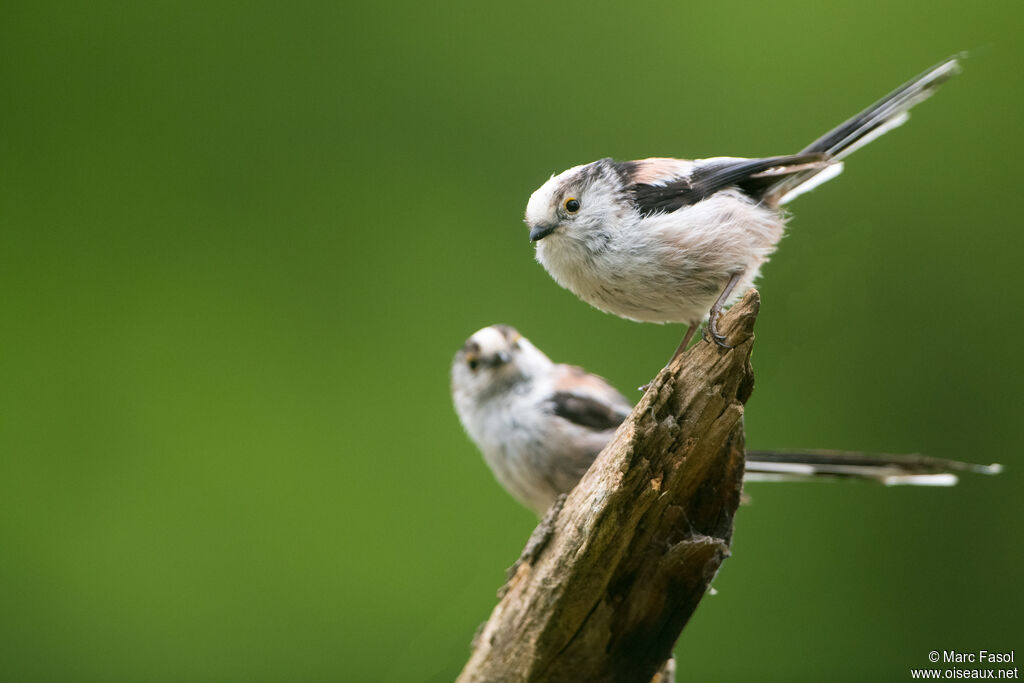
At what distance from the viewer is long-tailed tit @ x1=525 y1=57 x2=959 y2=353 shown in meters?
2.32

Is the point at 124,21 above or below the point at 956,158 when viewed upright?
below

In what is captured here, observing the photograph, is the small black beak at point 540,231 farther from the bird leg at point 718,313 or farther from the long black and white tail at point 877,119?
the long black and white tail at point 877,119

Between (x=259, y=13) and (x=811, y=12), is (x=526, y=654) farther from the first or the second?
(x=259, y=13)

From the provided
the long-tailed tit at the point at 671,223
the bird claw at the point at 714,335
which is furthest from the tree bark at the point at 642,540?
the long-tailed tit at the point at 671,223

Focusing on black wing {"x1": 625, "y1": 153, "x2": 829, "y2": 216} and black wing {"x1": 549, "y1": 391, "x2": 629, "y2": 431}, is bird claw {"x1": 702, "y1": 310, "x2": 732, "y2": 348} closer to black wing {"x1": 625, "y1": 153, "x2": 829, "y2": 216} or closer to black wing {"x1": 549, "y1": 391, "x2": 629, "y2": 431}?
black wing {"x1": 625, "y1": 153, "x2": 829, "y2": 216}

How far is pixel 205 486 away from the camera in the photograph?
432 cm

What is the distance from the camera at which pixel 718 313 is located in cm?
220

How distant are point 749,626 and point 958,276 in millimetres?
1683

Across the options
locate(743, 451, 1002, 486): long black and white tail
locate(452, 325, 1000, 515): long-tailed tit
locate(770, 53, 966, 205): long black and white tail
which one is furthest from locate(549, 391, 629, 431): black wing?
locate(770, 53, 966, 205): long black and white tail

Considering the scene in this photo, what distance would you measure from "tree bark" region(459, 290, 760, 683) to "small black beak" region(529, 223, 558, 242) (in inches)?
20.2

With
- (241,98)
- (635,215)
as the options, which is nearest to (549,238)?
(635,215)

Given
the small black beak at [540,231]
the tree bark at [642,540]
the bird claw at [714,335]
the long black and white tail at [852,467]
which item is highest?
the long black and white tail at [852,467]

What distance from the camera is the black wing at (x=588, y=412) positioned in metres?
3.36

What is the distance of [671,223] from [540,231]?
0.34 metres
